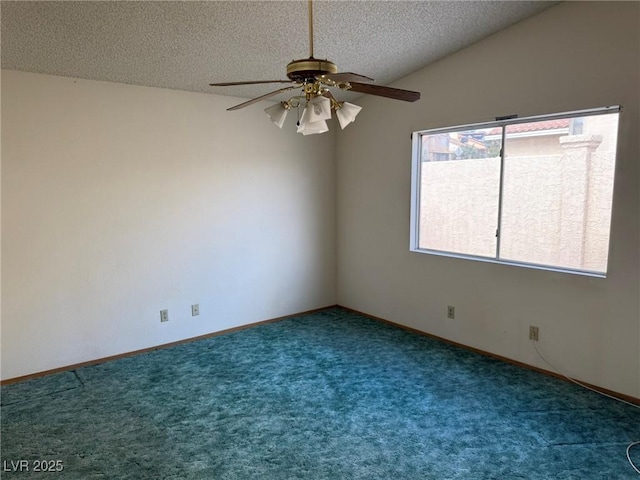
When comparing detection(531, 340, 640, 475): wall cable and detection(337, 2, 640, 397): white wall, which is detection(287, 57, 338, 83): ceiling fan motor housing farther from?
detection(531, 340, 640, 475): wall cable

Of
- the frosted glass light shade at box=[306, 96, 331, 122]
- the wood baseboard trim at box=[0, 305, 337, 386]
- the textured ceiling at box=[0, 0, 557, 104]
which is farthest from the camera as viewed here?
the wood baseboard trim at box=[0, 305, 337, 386]

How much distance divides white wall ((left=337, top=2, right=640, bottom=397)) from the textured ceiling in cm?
30

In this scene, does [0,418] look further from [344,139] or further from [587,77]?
[587,77]

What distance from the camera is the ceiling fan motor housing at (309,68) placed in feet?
5.98

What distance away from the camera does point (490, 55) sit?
11.4ft

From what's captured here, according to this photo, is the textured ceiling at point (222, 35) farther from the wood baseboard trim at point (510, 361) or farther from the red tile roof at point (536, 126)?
the wood baseboard trim at point (510, 361)

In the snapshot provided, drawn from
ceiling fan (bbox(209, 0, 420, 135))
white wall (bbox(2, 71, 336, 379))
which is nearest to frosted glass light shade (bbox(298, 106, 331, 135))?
ceiling fan (bbox(209, 0, 420, 135))

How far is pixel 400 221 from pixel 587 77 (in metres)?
2.04

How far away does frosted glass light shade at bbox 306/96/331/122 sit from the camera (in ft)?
6.48

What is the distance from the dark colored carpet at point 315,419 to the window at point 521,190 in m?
1.01

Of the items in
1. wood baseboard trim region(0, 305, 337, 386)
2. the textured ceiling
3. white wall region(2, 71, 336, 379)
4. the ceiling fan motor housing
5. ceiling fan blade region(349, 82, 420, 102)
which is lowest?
wood baseboard trim region(0, 305, 337, 386)

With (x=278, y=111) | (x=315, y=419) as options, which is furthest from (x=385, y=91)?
(x=315, y=419)

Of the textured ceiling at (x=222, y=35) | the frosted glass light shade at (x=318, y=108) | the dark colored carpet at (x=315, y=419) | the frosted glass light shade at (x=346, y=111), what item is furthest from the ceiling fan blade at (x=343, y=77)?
the dark colored carpet at (x=315, y=419)

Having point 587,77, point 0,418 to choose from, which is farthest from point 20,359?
point 587,77
